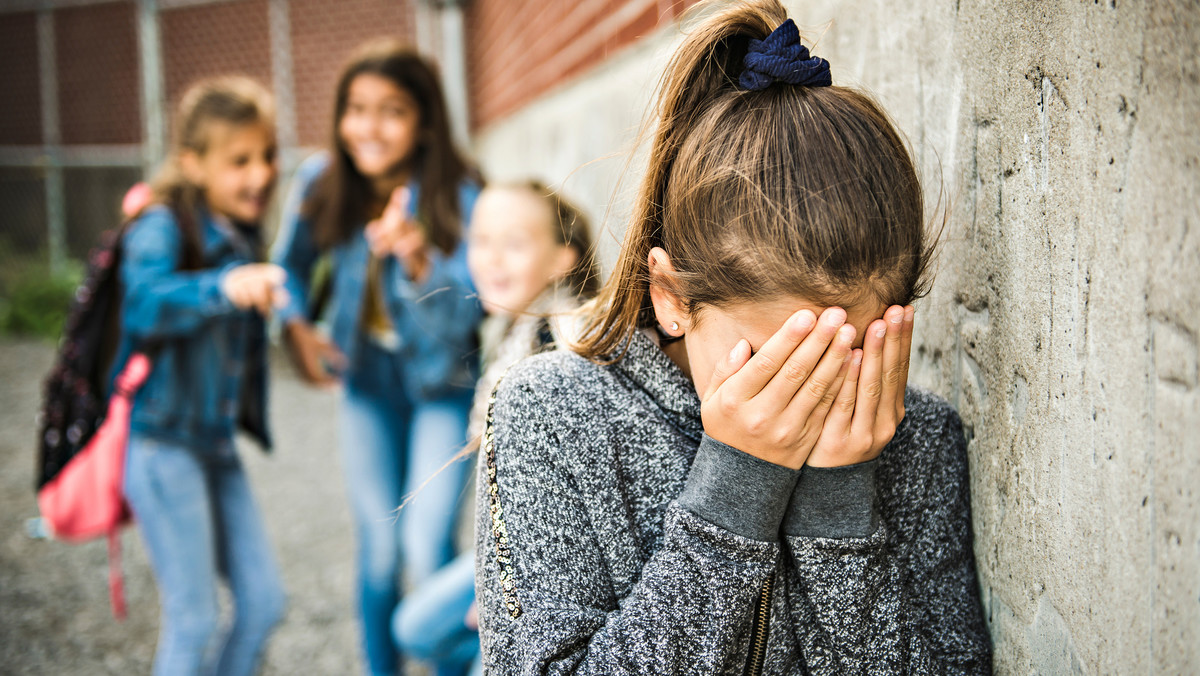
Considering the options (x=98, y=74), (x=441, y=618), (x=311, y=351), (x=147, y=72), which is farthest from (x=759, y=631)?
(x=98, y=74)

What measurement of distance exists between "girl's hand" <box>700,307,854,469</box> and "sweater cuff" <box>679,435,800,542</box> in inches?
0.6

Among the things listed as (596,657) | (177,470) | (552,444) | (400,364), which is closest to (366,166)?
(400,364)

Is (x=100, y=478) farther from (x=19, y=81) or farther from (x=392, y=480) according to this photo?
(x=19, y=81)

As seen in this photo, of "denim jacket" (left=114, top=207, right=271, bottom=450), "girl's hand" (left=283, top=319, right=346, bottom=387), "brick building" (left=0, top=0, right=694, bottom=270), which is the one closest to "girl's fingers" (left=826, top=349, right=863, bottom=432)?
"denim jacket" (left=114, top=207, right=271, bottom=450)

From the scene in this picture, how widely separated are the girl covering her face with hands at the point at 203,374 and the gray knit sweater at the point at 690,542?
1.62 meters

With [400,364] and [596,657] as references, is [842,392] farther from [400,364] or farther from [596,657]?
[400,364]

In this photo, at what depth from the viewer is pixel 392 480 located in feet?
9.89

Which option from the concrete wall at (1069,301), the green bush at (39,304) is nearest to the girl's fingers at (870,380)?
the concrete wall at (1069,301)

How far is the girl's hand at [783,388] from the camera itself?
40.5 inches

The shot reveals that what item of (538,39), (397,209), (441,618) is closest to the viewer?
(441,618)

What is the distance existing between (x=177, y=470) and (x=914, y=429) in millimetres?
2097

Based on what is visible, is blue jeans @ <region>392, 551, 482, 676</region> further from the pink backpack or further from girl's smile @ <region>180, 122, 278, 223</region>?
girl's smile @ <region>180, 122, 278, 223</region>

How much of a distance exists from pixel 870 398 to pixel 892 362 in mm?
53

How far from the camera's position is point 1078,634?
3.53 ft
